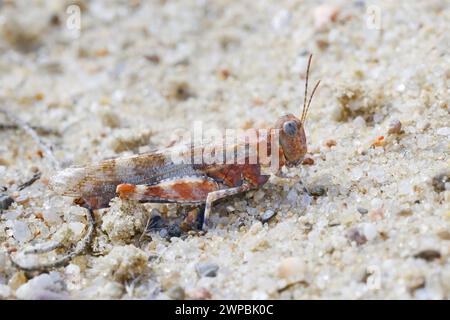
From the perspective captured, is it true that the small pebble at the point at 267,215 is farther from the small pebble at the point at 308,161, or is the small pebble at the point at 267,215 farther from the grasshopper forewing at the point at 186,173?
the small pebble at the point at 308,161

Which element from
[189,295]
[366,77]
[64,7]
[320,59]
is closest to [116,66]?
[64,7]

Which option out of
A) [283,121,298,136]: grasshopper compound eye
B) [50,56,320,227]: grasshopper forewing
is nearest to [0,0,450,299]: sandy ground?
[50,56,320,227]: grasshopper forewing

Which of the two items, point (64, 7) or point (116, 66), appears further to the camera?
point (64, 7)

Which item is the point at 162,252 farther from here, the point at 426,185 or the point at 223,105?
the point at 223,105

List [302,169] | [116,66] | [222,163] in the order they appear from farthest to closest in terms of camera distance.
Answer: [116,66], [302,169], [222,163]

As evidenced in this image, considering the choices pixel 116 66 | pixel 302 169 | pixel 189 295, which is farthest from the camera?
pixel 116 66

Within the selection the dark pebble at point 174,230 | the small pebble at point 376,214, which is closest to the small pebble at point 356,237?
the small pebble at point 376,214

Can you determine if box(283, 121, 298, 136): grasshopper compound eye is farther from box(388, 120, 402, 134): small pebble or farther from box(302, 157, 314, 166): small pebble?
box(388, 120, 402, 134): small pebble
